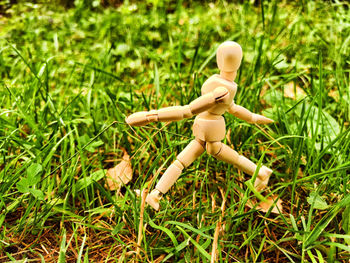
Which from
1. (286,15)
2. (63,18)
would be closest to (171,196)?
(286,15)

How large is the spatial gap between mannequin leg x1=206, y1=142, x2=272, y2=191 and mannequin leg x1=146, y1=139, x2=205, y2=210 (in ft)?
0.17

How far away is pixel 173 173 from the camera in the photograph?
1327 mm

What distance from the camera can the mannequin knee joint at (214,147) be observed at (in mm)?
1317

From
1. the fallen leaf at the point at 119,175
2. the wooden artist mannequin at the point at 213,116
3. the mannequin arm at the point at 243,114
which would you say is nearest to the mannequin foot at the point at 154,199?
the wooden artist mannequin at the point at 213,116

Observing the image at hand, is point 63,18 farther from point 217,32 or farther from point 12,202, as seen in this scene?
point 12,202

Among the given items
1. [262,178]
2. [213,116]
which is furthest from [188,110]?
[262,178]

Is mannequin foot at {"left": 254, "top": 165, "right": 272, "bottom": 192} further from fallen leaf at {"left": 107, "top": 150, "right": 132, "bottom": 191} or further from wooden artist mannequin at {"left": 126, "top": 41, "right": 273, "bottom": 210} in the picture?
fallen leaf at {"left": 107, "top": 150, "right": 132, "bottom": 191}

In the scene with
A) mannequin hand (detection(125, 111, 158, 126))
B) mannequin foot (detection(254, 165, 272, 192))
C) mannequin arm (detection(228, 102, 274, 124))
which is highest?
mannequin hand (detection(125, 111, 158, 126))

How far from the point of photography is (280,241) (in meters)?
1.27

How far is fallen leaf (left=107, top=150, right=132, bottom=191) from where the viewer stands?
1.59 m

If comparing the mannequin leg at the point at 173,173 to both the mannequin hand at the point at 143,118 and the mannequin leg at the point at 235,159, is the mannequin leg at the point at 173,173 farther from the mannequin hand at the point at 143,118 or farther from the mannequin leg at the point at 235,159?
the mannequin hand at the point at 143,118

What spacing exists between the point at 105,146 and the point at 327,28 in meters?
2.48

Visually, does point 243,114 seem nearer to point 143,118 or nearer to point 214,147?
point 214,147

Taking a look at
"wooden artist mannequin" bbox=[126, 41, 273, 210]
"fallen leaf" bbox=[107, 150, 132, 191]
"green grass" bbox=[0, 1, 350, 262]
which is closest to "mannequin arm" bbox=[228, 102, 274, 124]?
"wooden artist mannequin" bbox=[126, 41, 273, 210]
